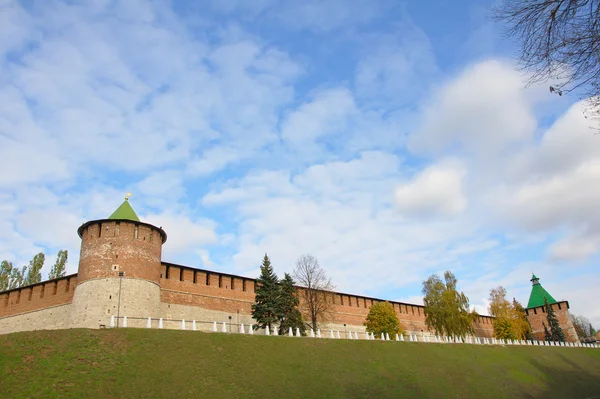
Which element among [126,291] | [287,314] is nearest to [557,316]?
[287,314]

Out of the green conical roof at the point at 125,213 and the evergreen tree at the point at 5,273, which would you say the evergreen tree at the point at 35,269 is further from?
the green conical roof at the point at 125,213

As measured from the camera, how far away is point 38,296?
2947cm

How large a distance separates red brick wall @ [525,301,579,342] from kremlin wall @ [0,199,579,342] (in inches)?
1870

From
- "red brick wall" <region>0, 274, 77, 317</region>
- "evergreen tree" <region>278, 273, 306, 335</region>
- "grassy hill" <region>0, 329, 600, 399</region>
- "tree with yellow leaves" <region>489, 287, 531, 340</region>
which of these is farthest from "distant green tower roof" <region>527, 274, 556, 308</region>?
"red brick wall" <region>0, 274, 77, 317</region>

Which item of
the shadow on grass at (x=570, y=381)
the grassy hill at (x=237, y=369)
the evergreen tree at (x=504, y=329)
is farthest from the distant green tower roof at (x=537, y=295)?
the grassy hill at (x=237, y=369)

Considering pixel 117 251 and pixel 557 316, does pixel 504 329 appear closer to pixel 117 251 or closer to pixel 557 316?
pixel 557 316

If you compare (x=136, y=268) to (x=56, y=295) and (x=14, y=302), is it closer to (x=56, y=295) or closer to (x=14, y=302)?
(x=56, y=295)

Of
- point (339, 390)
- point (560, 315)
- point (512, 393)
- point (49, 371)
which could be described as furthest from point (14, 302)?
point (560, 315)

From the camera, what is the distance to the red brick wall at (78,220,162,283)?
83.6ft

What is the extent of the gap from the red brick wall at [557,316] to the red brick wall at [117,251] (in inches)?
2191

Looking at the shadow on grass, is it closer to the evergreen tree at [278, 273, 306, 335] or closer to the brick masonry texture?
the evergreen tree at [278, 273, 306, 335]

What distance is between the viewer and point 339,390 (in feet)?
53.2

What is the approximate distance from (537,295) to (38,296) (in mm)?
63752

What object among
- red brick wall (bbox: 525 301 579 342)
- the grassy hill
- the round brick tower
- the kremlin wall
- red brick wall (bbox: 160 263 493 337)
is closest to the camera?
the grassy hill
